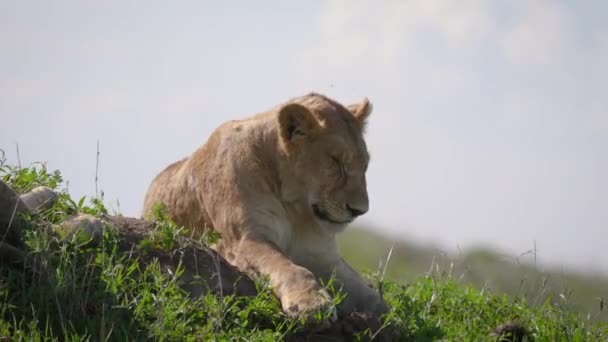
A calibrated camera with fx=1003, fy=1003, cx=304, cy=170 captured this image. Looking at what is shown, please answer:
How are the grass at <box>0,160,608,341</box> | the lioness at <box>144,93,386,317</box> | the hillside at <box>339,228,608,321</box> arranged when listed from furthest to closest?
the hillside at <box>339,228,608,321</box> → the lioness at <box>144,93,386,317</box> → the grass at <box>0,160,608,341</box>

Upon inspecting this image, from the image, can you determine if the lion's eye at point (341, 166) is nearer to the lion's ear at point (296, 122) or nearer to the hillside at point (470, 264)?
the lion's ear at point (296, 122)

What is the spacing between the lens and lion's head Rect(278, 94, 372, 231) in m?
6.20

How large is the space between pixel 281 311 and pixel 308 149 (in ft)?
4.14

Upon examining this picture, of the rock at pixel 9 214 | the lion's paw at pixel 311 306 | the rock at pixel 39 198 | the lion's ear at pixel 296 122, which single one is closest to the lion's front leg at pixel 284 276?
the lion's paw at pixel 311 306

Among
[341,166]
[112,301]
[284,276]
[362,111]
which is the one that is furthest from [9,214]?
[362,111]

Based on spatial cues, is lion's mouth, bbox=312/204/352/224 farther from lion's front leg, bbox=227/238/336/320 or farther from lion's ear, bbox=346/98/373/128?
lion's ear, bbox=346/98/373/128

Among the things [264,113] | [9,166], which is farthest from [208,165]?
[9,166]

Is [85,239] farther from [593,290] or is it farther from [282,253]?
[593,290]

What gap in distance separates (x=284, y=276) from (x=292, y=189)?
2.68ft

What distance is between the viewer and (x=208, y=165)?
6.49 meters

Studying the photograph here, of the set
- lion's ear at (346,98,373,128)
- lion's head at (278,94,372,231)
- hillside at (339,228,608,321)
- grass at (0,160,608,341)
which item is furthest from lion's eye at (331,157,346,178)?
hillside at (339,228,608,321)

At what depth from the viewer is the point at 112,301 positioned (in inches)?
200

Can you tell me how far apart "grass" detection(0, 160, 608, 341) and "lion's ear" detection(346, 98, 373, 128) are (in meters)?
1.41

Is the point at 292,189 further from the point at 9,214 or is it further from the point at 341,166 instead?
the point at 9,214
